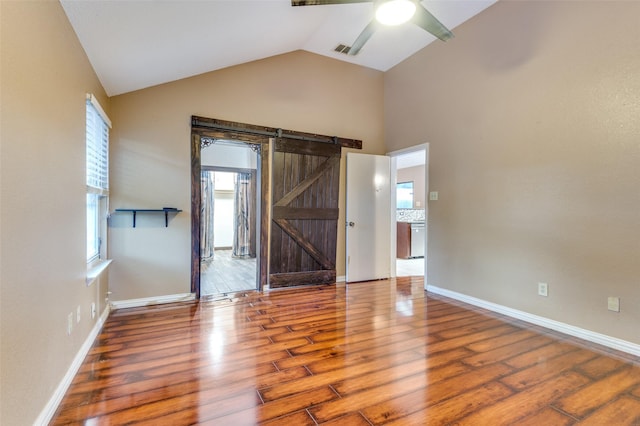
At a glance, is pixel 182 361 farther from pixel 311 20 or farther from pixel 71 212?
pixel 311 20

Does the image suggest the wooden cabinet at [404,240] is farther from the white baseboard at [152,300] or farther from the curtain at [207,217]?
the white baseboard at [152,300]

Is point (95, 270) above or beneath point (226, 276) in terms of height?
above

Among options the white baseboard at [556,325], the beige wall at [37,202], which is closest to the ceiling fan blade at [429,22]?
the beige wall at [37,202]

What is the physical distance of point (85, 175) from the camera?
240 cm

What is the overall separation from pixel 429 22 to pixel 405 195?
709 centimetres

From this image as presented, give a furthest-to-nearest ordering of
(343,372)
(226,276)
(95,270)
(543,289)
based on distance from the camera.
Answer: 1. (226,276)
2. (543,289)
3. (95,270)
4. (343,372)

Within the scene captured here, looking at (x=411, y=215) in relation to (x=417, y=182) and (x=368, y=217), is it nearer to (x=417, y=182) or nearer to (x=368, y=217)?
(x=417, y=182)

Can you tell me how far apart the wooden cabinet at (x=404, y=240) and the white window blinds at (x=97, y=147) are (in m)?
5.69

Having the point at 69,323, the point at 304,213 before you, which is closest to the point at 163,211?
the point at 69,323

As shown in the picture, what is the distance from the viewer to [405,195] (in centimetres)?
916

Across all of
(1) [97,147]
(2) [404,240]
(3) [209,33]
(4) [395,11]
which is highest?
(3) [209,33]

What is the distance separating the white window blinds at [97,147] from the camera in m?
2.58

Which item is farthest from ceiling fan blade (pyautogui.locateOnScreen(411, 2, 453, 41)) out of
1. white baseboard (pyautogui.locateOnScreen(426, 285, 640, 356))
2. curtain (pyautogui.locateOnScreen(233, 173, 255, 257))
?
curtain (pyautogui.locateOnScreen(233, 173, 255, 257))

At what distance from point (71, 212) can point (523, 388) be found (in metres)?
3.23
